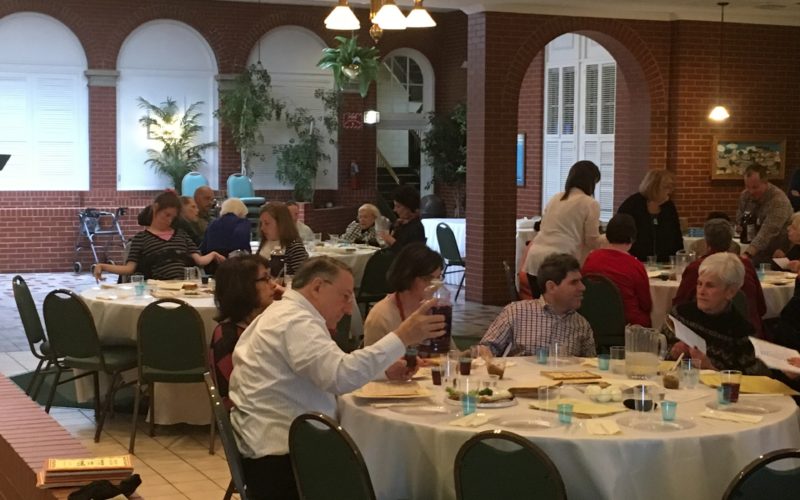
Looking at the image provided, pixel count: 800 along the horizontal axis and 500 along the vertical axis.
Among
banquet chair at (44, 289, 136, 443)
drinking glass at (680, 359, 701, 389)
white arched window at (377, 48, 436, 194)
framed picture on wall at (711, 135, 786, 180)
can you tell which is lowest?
Answer: banquet chair at (44, 289, 136, 443)

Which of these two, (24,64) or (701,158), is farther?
(24,64)

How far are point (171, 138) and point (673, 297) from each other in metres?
10.7

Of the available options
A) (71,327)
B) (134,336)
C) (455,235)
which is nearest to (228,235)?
(134,336)

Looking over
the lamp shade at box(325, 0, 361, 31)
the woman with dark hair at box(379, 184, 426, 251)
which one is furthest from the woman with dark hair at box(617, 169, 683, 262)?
the lamp shade at box(325, 0, 361, 31)

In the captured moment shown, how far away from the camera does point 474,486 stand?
338cm

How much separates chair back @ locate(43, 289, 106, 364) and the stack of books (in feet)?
9.60

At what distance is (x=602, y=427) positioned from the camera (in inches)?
148

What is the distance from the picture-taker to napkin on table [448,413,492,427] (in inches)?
151

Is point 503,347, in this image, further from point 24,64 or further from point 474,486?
point 24,64

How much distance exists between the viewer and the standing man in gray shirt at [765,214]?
31.5 feet

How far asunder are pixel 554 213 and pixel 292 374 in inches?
176

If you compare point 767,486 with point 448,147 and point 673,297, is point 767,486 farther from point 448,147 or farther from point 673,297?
point 448,147

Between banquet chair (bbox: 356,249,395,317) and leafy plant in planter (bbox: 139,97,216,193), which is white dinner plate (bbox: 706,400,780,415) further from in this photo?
leafy plant in planter (bbox: 139,97,216,193)

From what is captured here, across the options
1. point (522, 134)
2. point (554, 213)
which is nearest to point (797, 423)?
point (554, 213)
